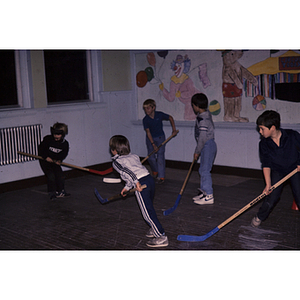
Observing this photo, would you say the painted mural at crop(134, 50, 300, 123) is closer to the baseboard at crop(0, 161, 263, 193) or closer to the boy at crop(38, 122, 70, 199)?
the baseboard at crop(0, 161, 263, 193)

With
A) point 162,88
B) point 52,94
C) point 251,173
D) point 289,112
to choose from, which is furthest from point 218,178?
point 52,94

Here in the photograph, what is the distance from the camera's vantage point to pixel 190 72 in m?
8.59

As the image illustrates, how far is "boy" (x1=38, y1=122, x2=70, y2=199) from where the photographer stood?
679 centimetres

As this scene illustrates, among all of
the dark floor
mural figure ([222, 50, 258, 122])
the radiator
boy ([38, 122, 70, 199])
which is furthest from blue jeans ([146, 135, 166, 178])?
the radiator

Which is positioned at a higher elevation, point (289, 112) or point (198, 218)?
point (289, 112)

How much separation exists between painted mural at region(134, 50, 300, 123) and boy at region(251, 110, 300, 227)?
2911mm

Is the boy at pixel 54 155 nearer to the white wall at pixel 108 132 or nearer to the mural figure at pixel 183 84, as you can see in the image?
the white wall at pixel 108 132

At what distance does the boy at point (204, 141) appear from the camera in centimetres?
607

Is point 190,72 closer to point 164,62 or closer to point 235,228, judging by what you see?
point 164,62

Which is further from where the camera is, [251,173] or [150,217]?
[251,173]

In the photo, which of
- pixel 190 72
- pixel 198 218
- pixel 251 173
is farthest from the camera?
pixel 190 72

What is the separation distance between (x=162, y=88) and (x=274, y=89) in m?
2.55

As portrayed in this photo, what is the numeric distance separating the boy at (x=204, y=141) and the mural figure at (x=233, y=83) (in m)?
2.04

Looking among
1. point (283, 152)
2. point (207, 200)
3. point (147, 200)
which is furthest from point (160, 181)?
point (283, 152)
